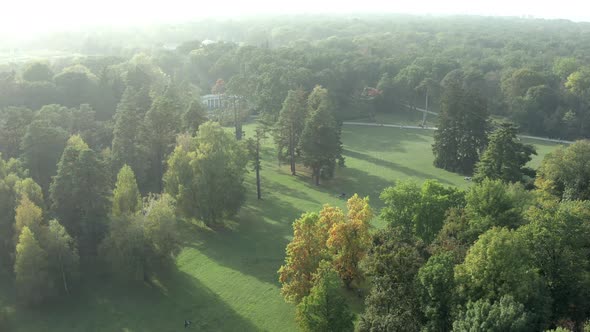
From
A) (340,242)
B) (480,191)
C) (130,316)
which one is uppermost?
(480,191)

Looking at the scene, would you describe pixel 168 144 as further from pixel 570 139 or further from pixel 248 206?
pixel 570 139

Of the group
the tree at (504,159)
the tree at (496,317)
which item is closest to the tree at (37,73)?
the tree at (504,159)

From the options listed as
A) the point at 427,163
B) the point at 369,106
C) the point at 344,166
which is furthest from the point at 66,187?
the point at 369,106

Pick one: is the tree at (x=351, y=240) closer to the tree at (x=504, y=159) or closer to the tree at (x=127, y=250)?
the tree at (x=127, y=250)

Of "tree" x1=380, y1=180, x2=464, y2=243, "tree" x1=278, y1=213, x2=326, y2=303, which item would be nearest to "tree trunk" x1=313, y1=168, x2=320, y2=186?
"tree" x1=380, y1=180, x2=464, y2=243

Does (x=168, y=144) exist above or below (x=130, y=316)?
above

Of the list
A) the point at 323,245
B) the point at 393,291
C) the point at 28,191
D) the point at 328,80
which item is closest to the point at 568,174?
the point at 323,245

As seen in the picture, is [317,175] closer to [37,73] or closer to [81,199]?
[81,199]
